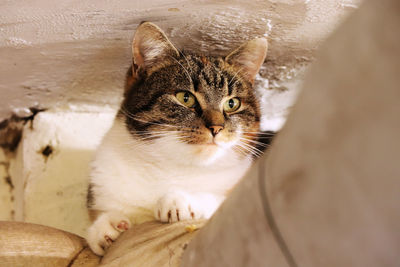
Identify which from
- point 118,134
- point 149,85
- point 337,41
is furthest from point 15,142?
point 337,41

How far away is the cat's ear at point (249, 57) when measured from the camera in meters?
1.58

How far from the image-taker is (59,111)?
2.15m

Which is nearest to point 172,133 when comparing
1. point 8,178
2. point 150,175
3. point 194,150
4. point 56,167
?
point 194,150

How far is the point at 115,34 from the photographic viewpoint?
1.53 meters

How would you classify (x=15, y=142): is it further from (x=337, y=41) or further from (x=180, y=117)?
(x=337, y=41)

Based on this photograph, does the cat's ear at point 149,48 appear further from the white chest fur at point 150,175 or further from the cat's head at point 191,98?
the white chest fur at point 150,175

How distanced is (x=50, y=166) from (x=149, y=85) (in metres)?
0.83

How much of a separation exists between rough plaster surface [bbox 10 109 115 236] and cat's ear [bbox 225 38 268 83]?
2.94 ft

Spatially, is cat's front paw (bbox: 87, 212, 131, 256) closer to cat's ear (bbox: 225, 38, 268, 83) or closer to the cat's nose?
the cat's nose

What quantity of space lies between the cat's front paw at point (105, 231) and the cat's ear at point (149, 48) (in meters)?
0.61

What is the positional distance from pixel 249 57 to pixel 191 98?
0.31 meters

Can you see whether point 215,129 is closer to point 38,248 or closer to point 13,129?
point 38,248

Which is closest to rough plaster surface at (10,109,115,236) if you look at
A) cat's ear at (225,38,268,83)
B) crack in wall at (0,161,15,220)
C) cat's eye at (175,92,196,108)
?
crack in wall at (0,161,15,220)

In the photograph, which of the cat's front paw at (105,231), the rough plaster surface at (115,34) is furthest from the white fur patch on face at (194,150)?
the rough plaster surface at (115,34)
